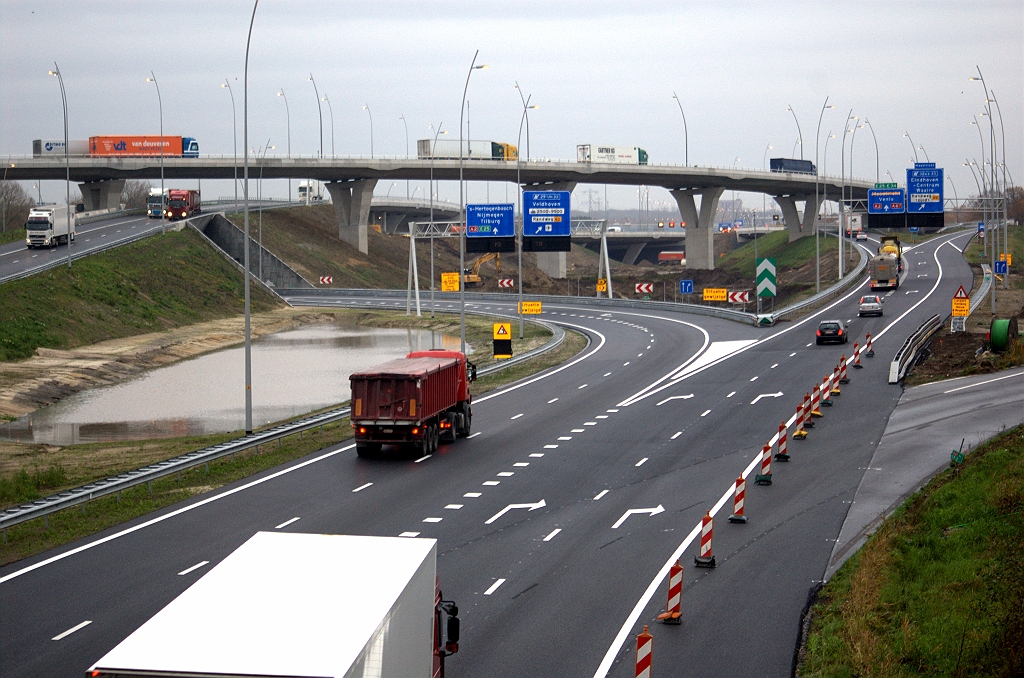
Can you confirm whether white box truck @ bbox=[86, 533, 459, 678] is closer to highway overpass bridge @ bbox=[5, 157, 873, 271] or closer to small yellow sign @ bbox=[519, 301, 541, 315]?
small yellow sign @ bbox=[519, 301, 541, 315]

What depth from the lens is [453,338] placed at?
77.6 m

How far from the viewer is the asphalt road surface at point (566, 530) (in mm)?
15609

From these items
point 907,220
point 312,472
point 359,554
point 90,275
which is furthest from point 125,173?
point 359,554

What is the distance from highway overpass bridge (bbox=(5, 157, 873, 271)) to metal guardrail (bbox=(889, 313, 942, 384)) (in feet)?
172

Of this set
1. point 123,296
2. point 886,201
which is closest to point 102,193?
point 123,296

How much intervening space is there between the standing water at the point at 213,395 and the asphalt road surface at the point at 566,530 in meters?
9.61

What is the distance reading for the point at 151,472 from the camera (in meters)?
26.3

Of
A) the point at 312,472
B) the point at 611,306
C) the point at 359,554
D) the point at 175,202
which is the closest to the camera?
the point at 359,554

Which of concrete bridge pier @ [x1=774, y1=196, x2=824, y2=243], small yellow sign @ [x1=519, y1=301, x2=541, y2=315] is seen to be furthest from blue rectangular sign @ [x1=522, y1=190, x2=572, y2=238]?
concrete bridge pier @ [x1=774, y1=196, x2=824, y2=243]

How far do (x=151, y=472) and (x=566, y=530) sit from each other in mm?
10557

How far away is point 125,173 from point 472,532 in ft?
342

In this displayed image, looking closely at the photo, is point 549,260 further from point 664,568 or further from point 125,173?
point 664,568

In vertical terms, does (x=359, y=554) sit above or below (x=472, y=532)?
above

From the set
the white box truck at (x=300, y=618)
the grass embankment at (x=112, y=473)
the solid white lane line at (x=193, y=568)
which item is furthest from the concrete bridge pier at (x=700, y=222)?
the white box truck at (x=300, y=618)
